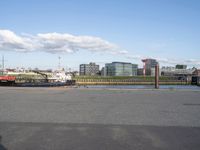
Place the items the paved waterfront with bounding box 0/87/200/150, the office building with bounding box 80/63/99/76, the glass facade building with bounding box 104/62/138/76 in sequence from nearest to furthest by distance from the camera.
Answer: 1. the paved waterfront with bounding box 0/87/200/150
2. the glass facade building with bounding box 104/62/138/76
3. the office building with bounding box 80/63/99/76

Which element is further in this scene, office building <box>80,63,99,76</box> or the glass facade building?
office building <box>80,63,99,76</box>

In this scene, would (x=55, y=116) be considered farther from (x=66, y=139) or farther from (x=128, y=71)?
(x=128, y=71)

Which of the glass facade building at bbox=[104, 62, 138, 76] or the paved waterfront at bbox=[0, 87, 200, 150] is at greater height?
the glass facade building at bbox=[104, 62, 138, 76]

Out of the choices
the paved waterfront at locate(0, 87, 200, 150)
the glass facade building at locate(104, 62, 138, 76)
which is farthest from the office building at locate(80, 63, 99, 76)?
the paved waterfront at locate(0, 87, 200, 150)

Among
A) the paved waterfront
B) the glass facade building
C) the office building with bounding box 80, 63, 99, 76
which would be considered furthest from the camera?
the office building with bounding box 80, 63, 99, 76

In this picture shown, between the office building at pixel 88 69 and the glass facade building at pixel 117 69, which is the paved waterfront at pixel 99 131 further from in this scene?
the office building at pixel 88 69

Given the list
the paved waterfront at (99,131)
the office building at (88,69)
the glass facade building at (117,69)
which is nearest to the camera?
the paved waterfront at (99,131)

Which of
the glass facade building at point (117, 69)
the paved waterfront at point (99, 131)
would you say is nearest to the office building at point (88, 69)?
the glass facade building at point (117, 69)

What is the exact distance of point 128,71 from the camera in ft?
520

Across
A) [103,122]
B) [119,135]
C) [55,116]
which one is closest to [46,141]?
[119,135]

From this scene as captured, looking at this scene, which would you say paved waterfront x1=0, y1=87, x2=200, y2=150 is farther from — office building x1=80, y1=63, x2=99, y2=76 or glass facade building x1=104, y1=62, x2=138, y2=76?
office building x1=80, y1=63, x2=99, y2=76

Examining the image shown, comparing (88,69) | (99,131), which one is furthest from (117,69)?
(99,131)

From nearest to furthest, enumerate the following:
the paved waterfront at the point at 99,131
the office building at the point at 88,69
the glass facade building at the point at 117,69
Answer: the paved waterfront at the point at 99,131 < the glass facade building at the point at 117,69 < the office building at the point at 88,69

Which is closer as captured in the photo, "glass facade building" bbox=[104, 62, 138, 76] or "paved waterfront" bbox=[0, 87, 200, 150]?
"paved waterfront" bbox=[0, 87, 200, 150]
